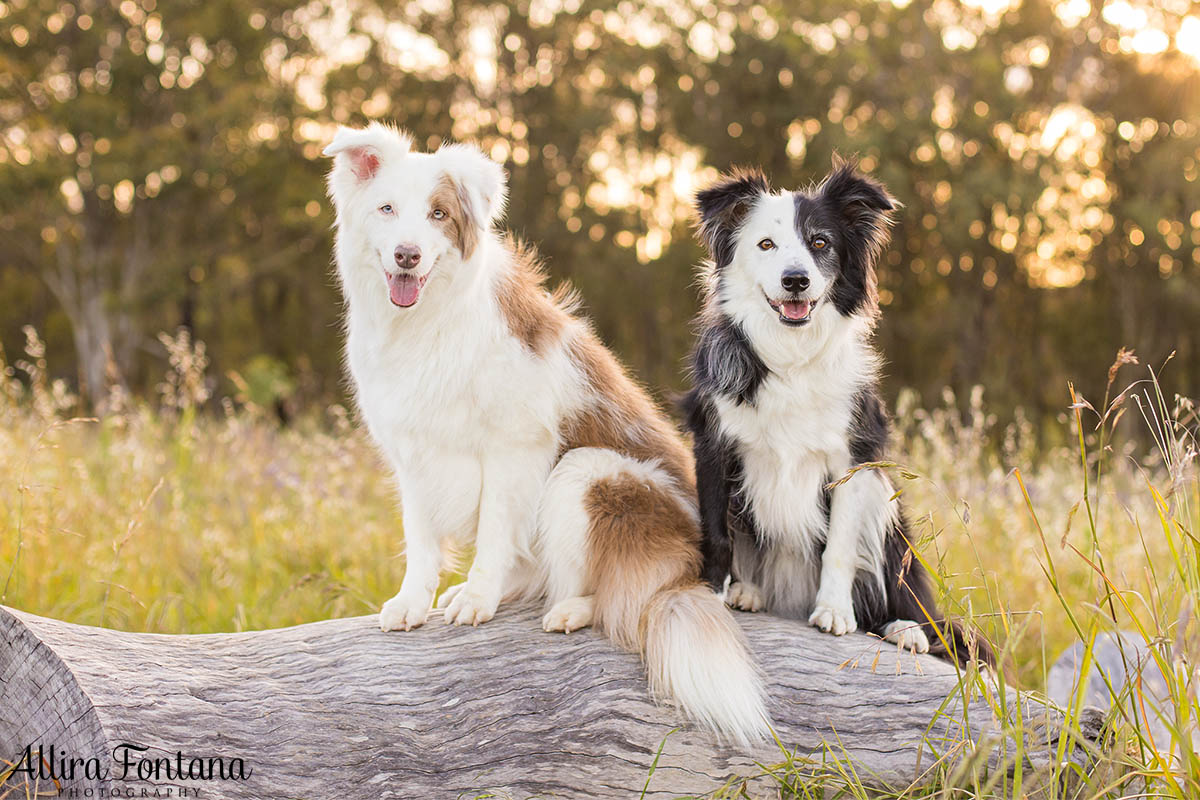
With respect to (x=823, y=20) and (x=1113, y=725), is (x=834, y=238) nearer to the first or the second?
(x=1113, y=725)

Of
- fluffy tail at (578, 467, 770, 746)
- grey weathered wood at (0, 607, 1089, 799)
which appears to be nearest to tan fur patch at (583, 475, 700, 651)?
fluffy tail at (578, 467, 770, 746)

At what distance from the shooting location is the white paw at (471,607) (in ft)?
9.79

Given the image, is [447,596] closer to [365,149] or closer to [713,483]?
[713,483]

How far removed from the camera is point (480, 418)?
120 inches

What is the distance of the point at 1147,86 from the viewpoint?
59.8 ft

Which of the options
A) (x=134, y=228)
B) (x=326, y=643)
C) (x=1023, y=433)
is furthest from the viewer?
(x=134, y=228)

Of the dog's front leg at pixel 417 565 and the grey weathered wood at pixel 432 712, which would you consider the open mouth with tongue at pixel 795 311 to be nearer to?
the grey weathered wood at pixel 432 712

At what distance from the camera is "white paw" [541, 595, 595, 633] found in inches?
114

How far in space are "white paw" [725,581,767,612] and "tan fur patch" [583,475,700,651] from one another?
179 mm

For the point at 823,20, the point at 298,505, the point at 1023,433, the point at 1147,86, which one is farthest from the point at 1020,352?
the point at 298,505

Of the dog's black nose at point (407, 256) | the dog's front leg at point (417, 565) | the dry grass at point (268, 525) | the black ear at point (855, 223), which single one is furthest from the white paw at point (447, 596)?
the black ear at point (855, 223)

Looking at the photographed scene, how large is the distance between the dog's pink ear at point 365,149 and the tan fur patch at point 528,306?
20.9 inches

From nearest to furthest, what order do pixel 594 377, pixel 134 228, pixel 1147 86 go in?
pixel 594 377 < pixel 1147 86 < pixel 134 228

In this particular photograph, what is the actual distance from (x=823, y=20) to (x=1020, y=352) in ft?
27.7
